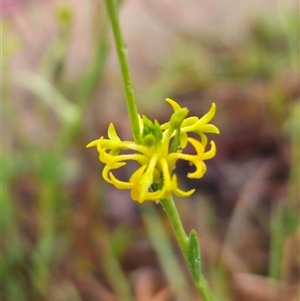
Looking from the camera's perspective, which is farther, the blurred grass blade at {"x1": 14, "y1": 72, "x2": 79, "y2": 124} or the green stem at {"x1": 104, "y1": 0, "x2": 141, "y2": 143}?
the blurred grass blade at {"x1": 14, "y1": 72, "x2": 79, "y2": 124}

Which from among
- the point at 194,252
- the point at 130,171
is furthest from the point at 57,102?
the point at 194,252

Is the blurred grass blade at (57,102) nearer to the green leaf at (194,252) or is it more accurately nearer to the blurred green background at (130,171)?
the blurred green background at (130,171)

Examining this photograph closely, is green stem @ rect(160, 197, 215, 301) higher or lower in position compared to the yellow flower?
lower

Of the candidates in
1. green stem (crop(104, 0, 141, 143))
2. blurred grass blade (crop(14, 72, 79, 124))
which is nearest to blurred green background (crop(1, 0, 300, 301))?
blurred grass blade (crop(14, 72, 79, 124))

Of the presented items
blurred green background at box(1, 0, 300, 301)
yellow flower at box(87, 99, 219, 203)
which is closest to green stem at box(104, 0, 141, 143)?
yellow flower at box(87, 99, 219, 203)

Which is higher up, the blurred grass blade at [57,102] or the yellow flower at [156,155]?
the blurred grass blade at [57,102]

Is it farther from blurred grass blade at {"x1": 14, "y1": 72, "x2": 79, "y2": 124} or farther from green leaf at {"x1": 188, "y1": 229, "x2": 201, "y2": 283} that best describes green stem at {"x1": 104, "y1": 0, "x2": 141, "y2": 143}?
blurred grass blade at {"x1": 14, "y1": 72, "x2": 79, "y2": 124}

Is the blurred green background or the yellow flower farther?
the blurred green background

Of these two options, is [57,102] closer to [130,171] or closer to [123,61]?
[130,171]

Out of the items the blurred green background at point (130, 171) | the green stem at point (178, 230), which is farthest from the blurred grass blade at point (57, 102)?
the green stem at point (178, 230)

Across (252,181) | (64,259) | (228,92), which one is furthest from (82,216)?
(228,92)
